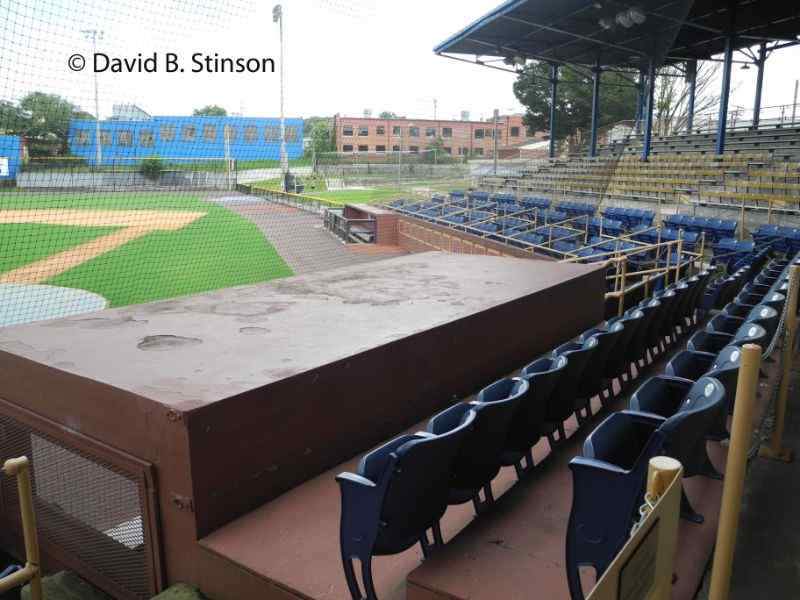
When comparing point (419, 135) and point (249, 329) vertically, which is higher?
point (419, 135)

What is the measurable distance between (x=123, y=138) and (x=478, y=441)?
61.7 ft

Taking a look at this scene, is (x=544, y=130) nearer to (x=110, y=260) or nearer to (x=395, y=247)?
(x=395, y=247)

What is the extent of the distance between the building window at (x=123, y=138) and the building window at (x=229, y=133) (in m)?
3.28

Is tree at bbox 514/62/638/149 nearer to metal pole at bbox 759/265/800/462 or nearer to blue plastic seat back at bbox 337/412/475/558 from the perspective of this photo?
metal pole at bbox 759/265/800/462

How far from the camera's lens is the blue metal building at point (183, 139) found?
674 inches

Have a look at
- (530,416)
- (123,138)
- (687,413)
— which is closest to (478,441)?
(530,416)

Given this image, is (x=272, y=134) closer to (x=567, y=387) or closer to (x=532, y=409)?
(x=567, y=387)

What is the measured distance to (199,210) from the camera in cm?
2752

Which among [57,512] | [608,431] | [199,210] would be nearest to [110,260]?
[199,210]

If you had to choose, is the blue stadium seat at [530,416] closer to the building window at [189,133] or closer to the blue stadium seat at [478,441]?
the blue stadium seat at [478,441]

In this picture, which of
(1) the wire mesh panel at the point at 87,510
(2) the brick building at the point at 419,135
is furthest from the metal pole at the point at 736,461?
(2) the brick building at the point at 419,135

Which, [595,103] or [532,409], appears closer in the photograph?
[532,409]

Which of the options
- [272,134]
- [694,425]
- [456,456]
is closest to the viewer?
[694,425]

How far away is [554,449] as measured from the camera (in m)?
3.26
